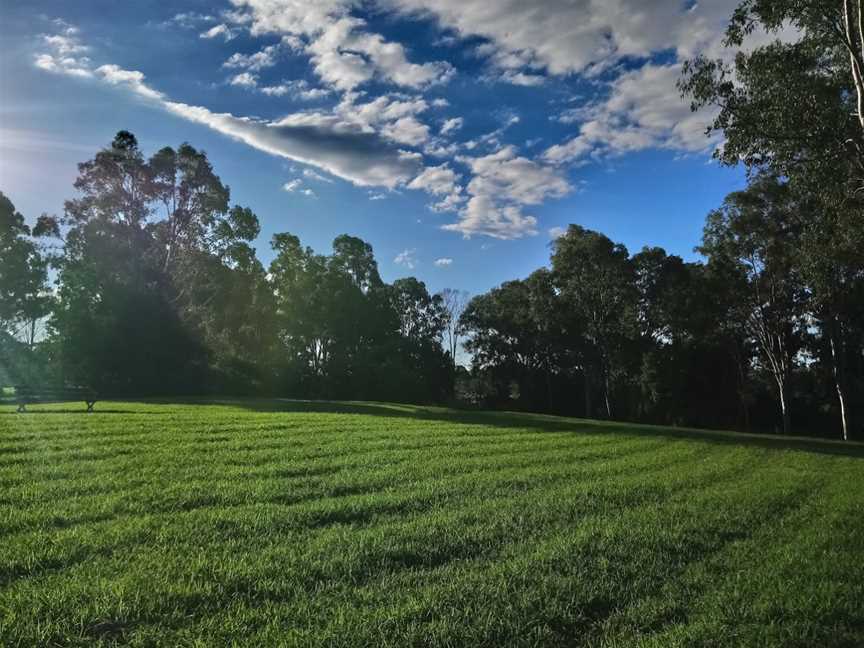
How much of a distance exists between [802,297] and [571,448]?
87.9ft

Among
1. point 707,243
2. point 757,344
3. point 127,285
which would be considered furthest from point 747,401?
point 127,285

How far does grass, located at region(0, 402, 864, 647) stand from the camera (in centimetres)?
358

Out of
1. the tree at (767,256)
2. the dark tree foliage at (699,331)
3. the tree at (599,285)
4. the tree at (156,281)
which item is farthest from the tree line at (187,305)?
the tree at (767,256)

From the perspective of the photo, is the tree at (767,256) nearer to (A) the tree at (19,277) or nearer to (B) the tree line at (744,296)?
(B) the tree line at (744,296)

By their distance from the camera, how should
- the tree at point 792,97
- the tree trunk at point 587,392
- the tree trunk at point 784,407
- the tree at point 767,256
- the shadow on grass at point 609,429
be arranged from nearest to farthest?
the tree at point 792,97
the shadow on grass at point 609,429
the tree at point 767,256
the tree trunk at point 784,407
the tree trunk at point 587,392

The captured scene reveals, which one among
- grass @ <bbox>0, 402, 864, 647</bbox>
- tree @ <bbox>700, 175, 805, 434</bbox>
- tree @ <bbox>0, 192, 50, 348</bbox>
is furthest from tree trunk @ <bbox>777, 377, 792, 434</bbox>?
tree @ <bbox>0, 192, 50, 348</bbox>

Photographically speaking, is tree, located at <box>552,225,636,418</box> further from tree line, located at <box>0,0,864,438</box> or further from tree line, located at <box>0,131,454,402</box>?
tree line, located at <box>0,131,454,402</box>

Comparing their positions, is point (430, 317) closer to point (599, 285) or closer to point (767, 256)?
point (599, 285)

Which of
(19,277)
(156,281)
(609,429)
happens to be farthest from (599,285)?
(19,277)

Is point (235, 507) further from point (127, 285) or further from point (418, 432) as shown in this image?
point (127, 285)

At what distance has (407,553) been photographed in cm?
494

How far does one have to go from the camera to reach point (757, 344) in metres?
39.8

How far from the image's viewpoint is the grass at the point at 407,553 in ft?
11.7

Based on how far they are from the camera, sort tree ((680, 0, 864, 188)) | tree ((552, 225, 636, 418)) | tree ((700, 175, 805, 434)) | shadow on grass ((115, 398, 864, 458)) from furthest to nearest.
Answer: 1. tree ((552, 225, 636, 418))
2. tree ((700, 175, 805, 434))
3. shadow on grass ((115, 398, 864, 458))
4. tree ((680, 0, 864, 188))
